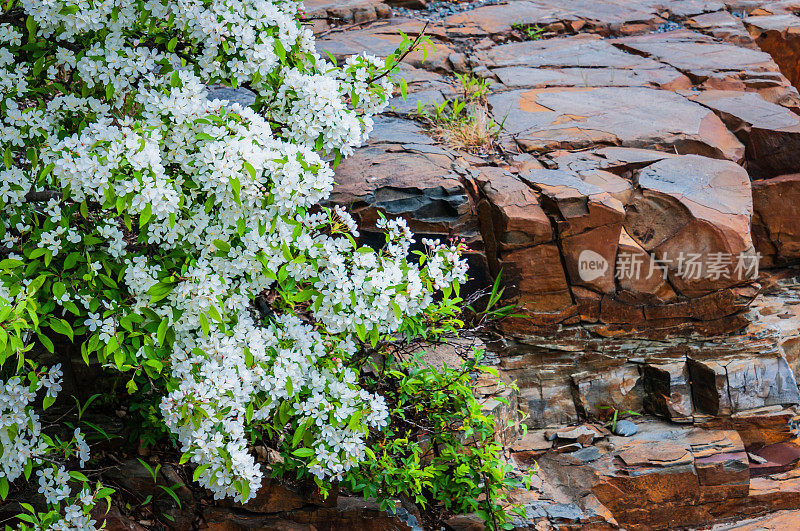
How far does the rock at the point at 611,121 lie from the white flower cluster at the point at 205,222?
2616 mm

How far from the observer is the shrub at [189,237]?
8.92ft

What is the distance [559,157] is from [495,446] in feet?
7.77

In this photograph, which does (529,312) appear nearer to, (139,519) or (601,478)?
(601,478)

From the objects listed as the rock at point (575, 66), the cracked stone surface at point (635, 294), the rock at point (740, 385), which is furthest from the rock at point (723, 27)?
the rock at point (740, 385)

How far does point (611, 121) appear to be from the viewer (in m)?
5.61

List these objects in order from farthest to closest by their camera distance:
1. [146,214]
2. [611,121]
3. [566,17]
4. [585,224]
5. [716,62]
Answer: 1. [566,17]
2. [716,62]
3. [611,121]
4. [585,224]
5. [146,214]

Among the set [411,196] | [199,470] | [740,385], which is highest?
[411,196]

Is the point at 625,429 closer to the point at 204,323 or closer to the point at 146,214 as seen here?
the point at 204,323

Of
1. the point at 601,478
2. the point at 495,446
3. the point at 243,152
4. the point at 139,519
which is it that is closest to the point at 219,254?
the point at 243,152

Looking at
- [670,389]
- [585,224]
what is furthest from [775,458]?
[585,224]

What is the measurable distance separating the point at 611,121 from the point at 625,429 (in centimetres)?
249

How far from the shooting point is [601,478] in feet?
14.4

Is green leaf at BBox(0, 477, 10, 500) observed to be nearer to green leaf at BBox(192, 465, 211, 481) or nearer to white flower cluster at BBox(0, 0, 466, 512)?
white flower cluster at BBox(0, 0, 466, 512)

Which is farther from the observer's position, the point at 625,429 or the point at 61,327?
the point at 625,429
